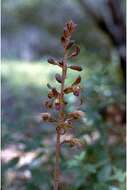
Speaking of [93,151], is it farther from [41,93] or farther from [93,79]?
[41,93]

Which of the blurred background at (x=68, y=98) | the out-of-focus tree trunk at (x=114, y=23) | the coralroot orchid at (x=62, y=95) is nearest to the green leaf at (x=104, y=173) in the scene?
the blurred background at (x=68, y=98)

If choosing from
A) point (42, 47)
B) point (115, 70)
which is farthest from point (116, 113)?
point (42, 47)

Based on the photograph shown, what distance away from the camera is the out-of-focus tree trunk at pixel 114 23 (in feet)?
12.7

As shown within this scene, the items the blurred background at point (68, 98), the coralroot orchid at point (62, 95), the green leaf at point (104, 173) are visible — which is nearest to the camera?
the coralroot orchid at point (62, 95)

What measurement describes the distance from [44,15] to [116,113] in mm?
4765

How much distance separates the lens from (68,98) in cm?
191

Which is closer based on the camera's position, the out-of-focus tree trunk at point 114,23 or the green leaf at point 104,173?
the green leaf at point 104,173

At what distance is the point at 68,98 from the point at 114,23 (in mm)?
2259

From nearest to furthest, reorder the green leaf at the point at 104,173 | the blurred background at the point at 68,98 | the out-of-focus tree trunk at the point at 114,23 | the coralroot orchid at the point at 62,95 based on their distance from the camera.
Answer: the coralroot orchid at the point at 62,95 < the green leaf at the point at 104,173 < the blurred background at the point at 68,98 < the out-of-focus tree trunk at the point at 114,23

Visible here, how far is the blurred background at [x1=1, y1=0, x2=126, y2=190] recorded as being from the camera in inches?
68.5

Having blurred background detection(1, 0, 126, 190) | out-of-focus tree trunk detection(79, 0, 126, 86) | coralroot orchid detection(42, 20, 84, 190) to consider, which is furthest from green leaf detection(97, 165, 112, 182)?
out-of-focus tree trunk detection(79, 0, 126, 86)

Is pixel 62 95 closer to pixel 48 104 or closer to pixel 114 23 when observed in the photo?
pixel 48 104

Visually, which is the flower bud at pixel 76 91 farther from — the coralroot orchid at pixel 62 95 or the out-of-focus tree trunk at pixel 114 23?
the out-of-focus tree trunk at pixel 114 23

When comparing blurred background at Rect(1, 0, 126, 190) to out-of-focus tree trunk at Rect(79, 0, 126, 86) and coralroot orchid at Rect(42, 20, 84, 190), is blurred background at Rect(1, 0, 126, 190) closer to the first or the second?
out-of-focus tree trunk at Rect(79, 0, 126, 86)
